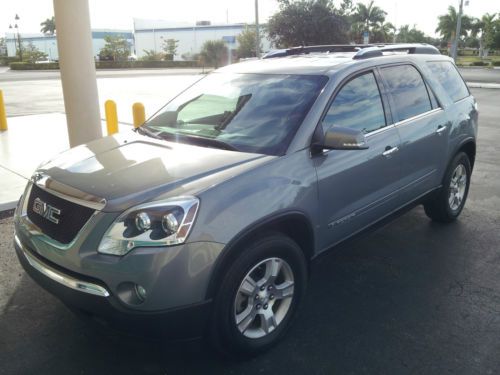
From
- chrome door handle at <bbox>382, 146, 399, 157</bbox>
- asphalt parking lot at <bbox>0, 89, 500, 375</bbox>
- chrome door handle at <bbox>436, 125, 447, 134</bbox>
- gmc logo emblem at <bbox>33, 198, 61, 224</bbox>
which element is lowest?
asphalt parking lot at <bbox>0, 89, 500, 375</bbox>

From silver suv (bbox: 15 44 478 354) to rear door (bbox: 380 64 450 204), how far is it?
0.02 meters

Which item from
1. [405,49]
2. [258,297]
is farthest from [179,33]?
[258,297]

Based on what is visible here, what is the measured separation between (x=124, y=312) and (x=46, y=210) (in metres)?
0.87

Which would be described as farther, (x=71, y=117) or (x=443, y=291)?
(x=71, y=117)

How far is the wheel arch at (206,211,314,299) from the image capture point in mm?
2623

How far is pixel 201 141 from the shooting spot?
3.42 metres

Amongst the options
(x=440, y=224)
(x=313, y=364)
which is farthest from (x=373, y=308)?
(x=440, y=224)

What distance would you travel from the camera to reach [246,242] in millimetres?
2775

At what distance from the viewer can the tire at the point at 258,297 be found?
2717 millimetres

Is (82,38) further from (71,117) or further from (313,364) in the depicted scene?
(313,364)

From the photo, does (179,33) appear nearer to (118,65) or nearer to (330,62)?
(118,65)

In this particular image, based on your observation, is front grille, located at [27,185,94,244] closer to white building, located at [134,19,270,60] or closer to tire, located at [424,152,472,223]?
tire, located at [424,152,472,223]

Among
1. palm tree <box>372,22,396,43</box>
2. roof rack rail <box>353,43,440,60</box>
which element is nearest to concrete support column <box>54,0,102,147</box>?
roof rack rail <box>353,43,440,60</box>

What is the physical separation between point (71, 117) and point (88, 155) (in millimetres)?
3996
